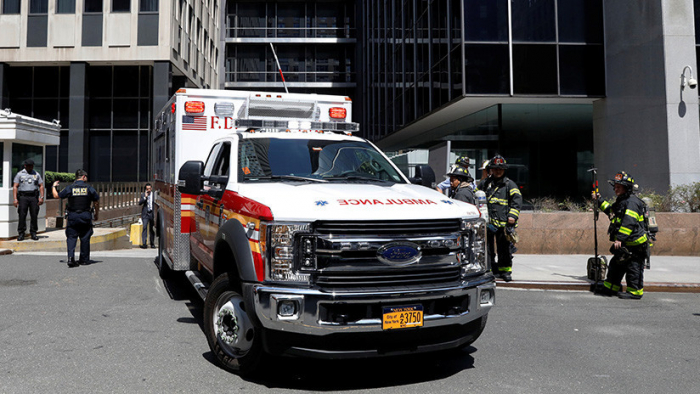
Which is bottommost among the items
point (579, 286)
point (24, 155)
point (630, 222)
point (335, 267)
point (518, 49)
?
point (579, 286)

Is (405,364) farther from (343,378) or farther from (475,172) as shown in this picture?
(475,172)

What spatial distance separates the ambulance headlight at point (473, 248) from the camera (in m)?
4.29

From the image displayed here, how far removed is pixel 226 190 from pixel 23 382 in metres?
2.20

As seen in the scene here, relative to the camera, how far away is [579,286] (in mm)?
8969

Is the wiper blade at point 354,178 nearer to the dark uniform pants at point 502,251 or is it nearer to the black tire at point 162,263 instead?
the dark uniform pants at point 502,251

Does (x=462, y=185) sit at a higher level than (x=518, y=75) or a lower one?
lower

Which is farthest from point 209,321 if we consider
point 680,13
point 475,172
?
point 680,13

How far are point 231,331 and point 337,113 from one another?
4.04 meters

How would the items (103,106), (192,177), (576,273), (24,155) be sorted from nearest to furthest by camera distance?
(192,177)
(576,273)
(24,155)
(103,106)

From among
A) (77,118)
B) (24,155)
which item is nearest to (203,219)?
(24,155)

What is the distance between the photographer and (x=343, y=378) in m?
4.44

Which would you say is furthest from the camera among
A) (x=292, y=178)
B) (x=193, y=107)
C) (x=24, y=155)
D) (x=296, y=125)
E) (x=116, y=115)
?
(x=116, y=115)

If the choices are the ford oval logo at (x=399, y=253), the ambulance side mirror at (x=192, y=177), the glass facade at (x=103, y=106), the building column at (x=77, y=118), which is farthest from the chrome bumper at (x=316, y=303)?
the glass facade at (x=103, y=106)

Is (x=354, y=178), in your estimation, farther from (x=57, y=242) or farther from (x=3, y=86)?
(x=3, y=86)
